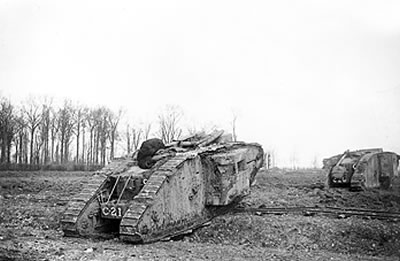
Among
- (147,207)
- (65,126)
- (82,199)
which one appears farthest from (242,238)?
(65,126)

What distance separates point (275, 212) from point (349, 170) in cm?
708

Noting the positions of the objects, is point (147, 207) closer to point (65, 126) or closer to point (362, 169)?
point (362, 169)

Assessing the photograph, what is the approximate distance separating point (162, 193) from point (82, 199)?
183cm

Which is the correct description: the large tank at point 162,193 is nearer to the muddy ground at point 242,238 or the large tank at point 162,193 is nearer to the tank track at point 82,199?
the tank track at point 82,199

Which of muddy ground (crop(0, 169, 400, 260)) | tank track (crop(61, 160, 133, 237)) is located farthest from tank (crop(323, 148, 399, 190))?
tank track (crop(61, 160, 133, 237))

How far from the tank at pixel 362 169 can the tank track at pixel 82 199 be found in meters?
10.4

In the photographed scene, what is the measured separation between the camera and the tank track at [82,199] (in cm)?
1047

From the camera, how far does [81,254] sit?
28.5 feet

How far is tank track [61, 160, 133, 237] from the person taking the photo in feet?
34.3

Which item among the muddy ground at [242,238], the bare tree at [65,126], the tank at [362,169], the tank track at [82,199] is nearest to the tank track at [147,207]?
the muddy ground at [242,238]

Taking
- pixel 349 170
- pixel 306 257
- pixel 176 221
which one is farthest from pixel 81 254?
pixel 349 170

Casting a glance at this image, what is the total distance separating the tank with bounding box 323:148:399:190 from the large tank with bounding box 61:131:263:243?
676 cm

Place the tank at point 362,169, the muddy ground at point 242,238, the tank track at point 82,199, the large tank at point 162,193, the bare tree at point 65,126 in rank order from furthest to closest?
the bare tree at point 65,126 → the tank at point 362,169 → the tank track at point 82,199 → the large tank at point 162,193 → the muddy ground at point 242,238

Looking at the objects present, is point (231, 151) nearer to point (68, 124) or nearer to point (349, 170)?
point (349, 170)
